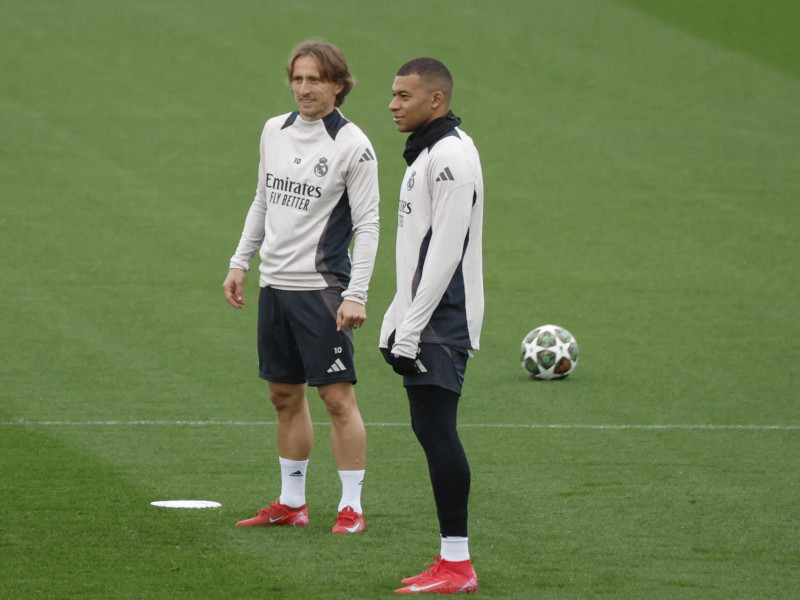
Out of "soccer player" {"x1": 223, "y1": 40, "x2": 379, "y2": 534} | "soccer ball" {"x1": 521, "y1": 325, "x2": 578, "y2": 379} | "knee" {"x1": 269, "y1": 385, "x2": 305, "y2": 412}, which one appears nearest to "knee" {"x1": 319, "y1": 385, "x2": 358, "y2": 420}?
"soccer player" {"x1": 223, "y1": 40, "x2": 379, "y2": 534}

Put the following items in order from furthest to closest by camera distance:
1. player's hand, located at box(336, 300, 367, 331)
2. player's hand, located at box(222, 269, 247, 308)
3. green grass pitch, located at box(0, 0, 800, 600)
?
player's hand, located at box(222, 269, 247, 308) < green grass pitch, located at box(0, 0, 800, 600) < player's hand, located at box(336, 300, 367, 331)

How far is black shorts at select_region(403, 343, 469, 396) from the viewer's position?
14.4 ft

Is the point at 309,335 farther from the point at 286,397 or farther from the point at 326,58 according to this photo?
the point at 326,58

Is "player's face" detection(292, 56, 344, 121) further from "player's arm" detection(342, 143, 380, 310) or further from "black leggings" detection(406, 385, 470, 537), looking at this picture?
"black leggings" detection(406, 385, 470, 537)

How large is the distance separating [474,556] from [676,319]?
257 inches

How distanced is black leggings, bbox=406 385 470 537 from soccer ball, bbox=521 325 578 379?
451 cm

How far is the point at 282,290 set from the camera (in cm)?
532

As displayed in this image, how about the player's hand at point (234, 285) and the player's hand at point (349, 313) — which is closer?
the player's hand at point (349, 313)

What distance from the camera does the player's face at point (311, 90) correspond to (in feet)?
17.1

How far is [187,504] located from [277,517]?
0.51 m

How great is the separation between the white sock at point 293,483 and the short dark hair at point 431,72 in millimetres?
1882

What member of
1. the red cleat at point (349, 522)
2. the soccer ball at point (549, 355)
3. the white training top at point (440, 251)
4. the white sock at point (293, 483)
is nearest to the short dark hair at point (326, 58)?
the white training top at point (440, 251)

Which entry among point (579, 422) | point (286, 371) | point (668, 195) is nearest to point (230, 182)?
point (668, 195)

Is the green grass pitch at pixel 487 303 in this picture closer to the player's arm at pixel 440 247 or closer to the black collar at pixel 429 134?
the player's arm at pixel 440 247
